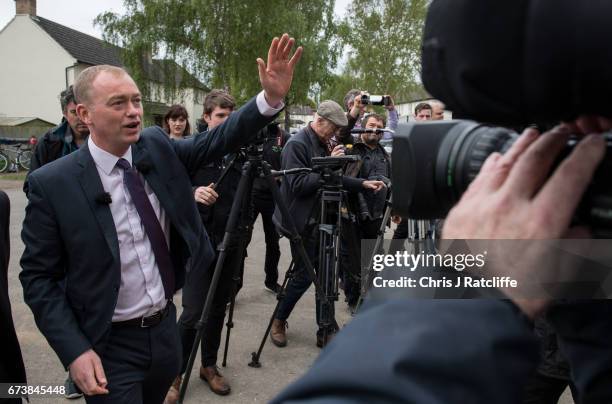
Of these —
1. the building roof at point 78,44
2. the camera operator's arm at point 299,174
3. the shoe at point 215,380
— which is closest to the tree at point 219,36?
the building roof at point 78,44

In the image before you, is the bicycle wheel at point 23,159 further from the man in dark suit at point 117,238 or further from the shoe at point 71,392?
the man in dark suit at point 117,238

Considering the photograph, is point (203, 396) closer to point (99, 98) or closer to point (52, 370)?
point (52, 370)

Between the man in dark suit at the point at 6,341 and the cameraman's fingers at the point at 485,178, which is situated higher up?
the cameraman's fingers at the point at 485,178

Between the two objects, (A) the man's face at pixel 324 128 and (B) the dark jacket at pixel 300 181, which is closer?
(B) the dark jacket at pixel 300 181

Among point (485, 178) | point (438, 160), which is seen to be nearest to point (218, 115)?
point (438, 160)

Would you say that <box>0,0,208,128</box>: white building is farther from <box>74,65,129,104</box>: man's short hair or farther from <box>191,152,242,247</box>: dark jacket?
<box>74,65,129,104</box>: man's short hair

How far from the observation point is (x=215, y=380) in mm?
3391

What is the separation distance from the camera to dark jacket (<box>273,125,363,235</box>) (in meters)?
3.93

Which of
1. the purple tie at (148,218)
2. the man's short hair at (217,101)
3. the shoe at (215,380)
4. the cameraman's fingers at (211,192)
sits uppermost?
the man's short hair at (217,101)

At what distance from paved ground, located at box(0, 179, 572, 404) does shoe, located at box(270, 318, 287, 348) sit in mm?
45

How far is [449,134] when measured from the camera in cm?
85

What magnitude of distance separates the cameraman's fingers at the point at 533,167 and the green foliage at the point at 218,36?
61.5 feet

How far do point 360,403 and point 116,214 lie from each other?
68.9 inches

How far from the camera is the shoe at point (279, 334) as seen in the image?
13.4ft
